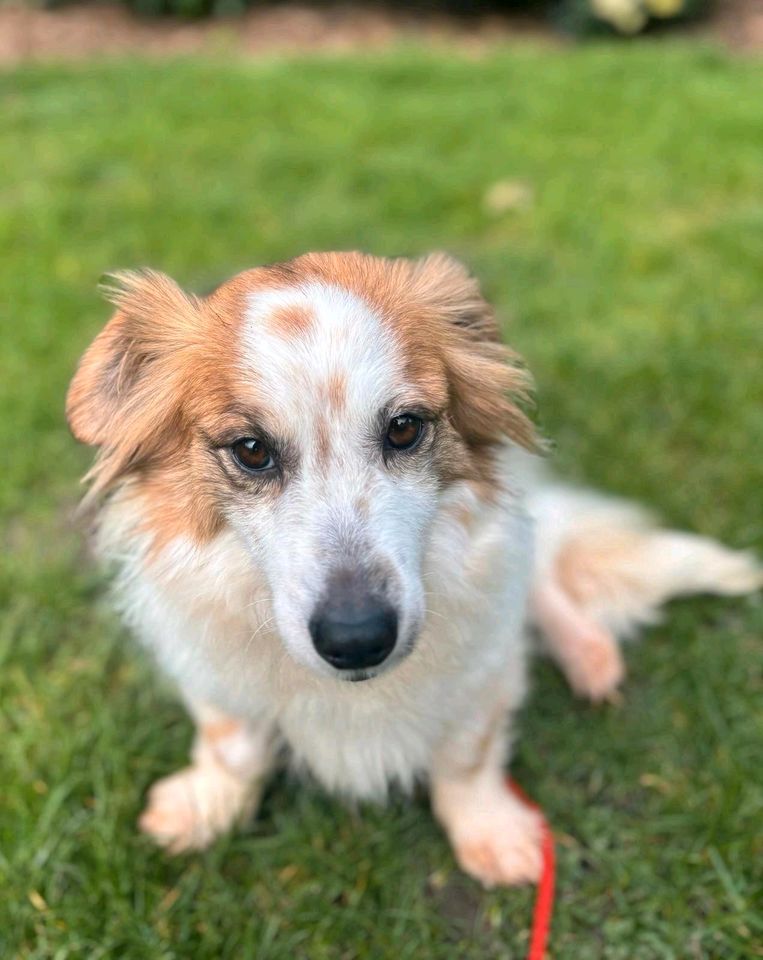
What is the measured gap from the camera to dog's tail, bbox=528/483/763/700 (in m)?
2.91

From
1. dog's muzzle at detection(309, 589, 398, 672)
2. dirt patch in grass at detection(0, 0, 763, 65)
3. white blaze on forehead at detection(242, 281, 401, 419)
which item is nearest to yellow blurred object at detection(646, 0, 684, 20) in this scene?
dirt patch in grass at detection(0, 0, 763, 65)

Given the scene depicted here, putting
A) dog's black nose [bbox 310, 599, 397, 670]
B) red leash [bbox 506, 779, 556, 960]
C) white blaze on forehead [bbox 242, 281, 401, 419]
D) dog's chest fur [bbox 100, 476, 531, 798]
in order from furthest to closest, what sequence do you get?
red leash [bbox 506, 779, 556, 960]
dog's chest fur [bbox 100, 476, 531, 798]
white blaze on forehead [bbox 242, 281, 401, 419]
dog's black nose [bbox 310, 599, 397, 670]

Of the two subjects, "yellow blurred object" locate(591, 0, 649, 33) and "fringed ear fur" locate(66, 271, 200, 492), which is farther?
"yellow blurred object" locate(591, 0, 649, 33)

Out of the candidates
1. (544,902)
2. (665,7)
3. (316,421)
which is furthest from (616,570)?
(665,7)

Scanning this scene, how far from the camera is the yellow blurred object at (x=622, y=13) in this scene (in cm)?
815

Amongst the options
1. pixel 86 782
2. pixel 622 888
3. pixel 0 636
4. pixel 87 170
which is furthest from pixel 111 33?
pixel 622 888

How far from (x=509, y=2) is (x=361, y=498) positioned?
896 cm

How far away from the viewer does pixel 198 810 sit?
98.3 inches

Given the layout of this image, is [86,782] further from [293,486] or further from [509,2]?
[509,2]

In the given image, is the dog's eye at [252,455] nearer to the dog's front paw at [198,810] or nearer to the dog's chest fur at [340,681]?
the dog's chest fur at [340,681]

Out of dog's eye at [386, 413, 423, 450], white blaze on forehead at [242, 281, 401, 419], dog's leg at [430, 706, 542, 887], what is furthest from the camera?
dog's leg at [430, 706, 542, 887]

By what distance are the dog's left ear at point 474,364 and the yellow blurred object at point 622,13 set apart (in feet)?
24.3

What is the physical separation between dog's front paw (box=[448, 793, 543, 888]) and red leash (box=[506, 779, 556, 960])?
0.02 metres

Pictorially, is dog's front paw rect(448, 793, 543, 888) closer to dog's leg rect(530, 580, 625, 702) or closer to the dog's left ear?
dog's leg rect(530, 580, 625, 702)
